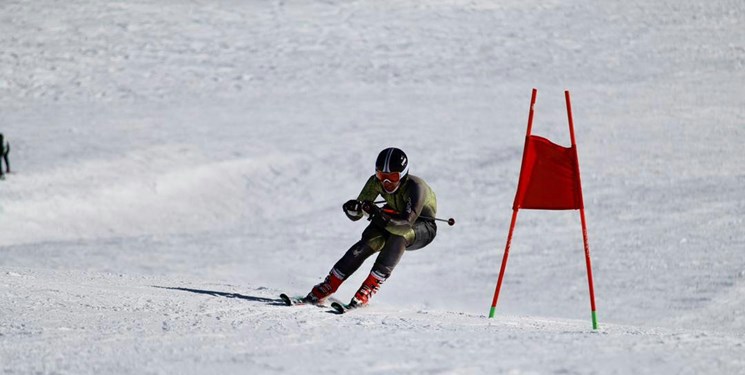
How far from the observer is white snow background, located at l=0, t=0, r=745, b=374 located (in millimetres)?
5371

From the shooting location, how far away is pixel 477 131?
2066 cm

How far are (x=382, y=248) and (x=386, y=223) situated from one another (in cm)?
22

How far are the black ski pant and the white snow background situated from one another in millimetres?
346

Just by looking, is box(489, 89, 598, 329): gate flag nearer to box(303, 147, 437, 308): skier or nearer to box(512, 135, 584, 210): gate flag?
box(512, 135, 584, 210): gate flag

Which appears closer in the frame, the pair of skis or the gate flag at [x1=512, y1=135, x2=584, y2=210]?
the pair of skis

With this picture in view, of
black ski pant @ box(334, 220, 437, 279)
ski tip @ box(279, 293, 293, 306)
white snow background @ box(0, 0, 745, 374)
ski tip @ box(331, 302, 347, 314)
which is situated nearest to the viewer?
white snow background @ box(0, 0, 745, 374)

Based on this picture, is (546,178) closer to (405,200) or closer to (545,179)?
(545,179)

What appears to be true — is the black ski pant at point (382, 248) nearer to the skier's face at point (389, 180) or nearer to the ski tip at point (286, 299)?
the skier's face at point (389, 180)

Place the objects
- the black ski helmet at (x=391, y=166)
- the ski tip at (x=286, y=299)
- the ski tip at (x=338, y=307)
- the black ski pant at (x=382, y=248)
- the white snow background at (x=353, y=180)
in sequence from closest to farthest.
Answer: the white snow background at (x=353, y=180), the ski tip at (x=338, y=307), the ski tip at (x=286, y=299), the black ski helmet at (x=391, y=166), the black ski pant at (x=382, y=248)

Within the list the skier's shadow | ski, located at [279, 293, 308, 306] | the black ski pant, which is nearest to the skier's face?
the black ski pant

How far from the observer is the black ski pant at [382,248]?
699 centimetres

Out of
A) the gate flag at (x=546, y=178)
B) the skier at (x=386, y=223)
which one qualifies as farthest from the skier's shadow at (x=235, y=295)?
the gate flag at (x=546, y=178)

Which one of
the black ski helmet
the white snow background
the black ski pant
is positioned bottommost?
the white snow background

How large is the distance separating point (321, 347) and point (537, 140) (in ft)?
8.52
